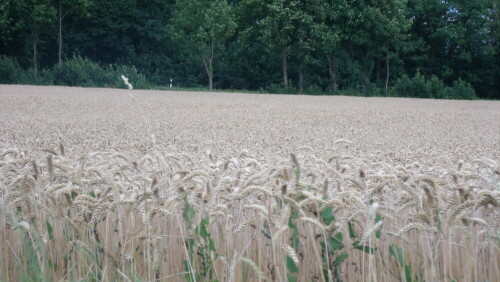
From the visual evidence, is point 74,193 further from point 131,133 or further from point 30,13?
point 30,13

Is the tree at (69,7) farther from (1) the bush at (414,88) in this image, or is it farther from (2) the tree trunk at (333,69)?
(1) the bush at (414,88)

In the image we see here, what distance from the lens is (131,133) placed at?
834cm

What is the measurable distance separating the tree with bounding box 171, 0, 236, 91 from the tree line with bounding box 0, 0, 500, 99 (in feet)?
0.33

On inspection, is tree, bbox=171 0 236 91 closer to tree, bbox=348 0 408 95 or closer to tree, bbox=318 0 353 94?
tree, bbox=318 0 353 94

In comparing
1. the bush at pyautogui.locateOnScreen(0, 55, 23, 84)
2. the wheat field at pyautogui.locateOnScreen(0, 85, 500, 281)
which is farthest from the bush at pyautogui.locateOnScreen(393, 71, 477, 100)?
the wheat field at pyautogui.locateOnScreen(0, 85, 500, 281)

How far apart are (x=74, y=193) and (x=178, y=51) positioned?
4617 cm

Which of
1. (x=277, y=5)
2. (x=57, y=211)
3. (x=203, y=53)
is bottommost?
(x=57, y=211)

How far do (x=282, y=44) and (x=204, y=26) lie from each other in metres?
6.10

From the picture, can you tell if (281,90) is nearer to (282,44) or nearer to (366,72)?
(282,44)

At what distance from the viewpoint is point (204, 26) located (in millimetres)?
39625

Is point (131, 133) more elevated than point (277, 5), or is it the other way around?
point (277, 5)

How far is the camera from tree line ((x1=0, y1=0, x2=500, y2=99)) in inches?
1446

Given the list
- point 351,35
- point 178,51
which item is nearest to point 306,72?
point 351,35

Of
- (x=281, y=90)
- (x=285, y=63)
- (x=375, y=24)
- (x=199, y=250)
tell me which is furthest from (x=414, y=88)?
(x=199, y=250)
